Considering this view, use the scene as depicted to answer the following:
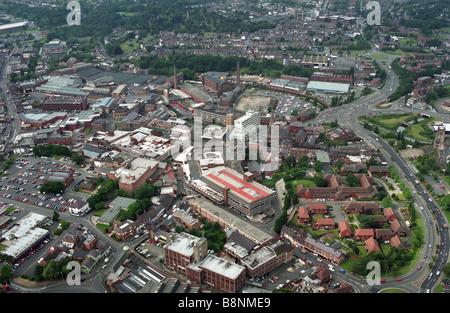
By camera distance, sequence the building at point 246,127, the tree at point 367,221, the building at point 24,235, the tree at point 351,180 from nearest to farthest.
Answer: the building at point 24,235 < the tree at point 367,221 < the tree at point 351,180 < the building at point 246,127

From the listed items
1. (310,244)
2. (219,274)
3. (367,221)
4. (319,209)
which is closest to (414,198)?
(367,221)

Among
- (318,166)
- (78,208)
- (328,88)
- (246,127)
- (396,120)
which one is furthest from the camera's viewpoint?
(328,88)

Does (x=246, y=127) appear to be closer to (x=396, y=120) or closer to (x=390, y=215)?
(x=396, y=120)

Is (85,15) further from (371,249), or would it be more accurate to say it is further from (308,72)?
(371,249)

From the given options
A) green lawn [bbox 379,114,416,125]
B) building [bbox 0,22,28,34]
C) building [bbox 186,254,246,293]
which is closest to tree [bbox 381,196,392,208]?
building [bbox 186,254,246,293]

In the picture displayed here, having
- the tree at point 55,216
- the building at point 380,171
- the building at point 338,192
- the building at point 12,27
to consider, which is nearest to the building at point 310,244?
the building at point 338,192

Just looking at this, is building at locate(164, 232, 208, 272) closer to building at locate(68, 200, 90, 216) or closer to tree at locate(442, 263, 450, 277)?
building at locate(68, 200, 90, 216)

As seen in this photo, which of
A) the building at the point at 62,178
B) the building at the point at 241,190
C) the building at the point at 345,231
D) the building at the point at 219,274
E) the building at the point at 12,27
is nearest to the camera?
the building at the point at 219,274

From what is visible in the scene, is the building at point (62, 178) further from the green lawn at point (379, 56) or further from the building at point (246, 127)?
the green lawn at point (379, 56)
